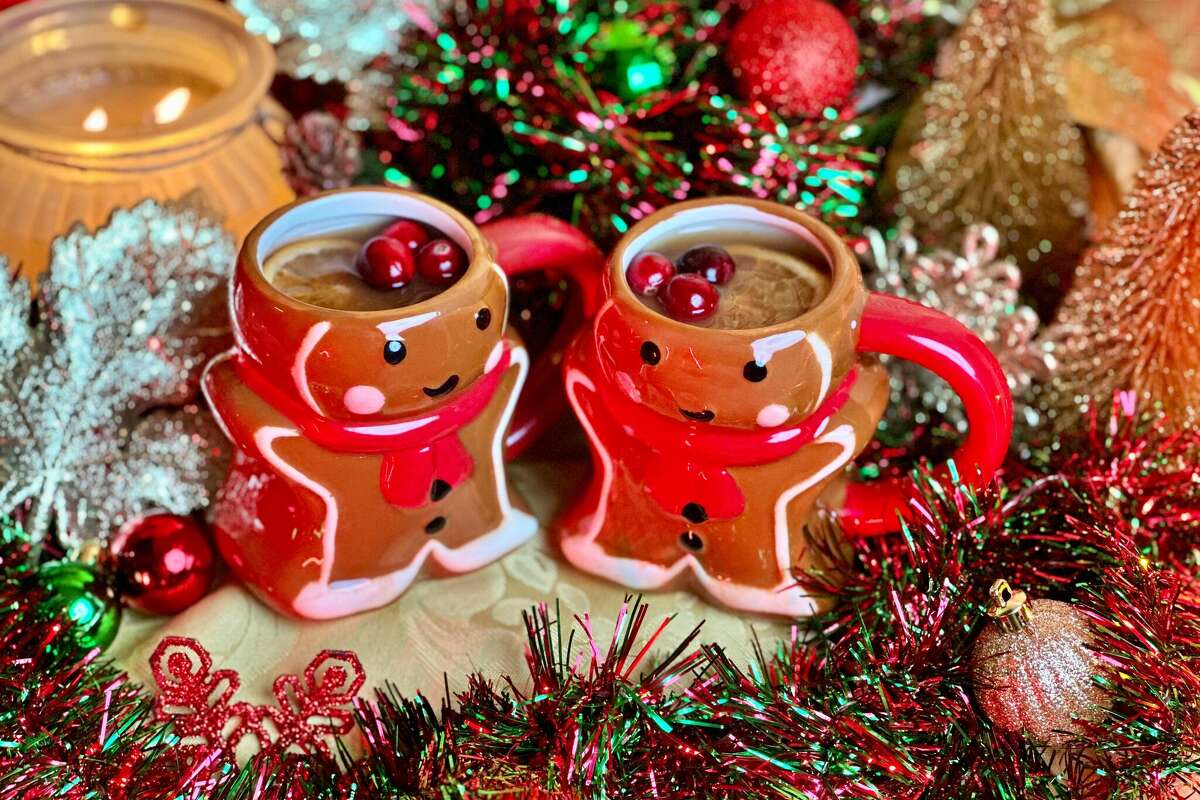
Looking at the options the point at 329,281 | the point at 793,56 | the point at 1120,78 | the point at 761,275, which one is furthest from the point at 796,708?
the point at 1120,78

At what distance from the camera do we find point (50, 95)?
2.49 ft

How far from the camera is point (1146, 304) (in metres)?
0.70

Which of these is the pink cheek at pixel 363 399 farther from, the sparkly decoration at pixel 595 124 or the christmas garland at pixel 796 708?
the sparkly decoration at pixel 595 124

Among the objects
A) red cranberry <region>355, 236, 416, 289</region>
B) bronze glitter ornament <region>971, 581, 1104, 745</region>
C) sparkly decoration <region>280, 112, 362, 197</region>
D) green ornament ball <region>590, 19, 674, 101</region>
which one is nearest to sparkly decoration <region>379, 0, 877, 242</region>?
green ornament ball <region>590, 19, 674, 101</region>

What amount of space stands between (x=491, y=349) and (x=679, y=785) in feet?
0.79

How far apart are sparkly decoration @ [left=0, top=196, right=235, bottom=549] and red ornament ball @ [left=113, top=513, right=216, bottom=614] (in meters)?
0.02

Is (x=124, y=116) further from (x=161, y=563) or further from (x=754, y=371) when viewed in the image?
(x=754, y=371)

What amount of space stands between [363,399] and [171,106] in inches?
13.2

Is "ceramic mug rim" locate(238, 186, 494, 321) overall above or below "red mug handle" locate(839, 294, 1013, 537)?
above

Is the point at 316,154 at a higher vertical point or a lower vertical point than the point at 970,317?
higher

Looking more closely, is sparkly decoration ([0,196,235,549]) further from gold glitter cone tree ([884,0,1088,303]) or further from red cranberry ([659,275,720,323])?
gold glitter cone tree ([884,0,1088,303])

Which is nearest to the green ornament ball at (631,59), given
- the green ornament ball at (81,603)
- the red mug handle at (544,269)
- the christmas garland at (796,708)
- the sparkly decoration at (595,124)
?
Answer: the sparkly decoration at (595,124)

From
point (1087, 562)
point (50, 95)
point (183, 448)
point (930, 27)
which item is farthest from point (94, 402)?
point (930, 27)

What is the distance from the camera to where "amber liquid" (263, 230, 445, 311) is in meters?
0.60
